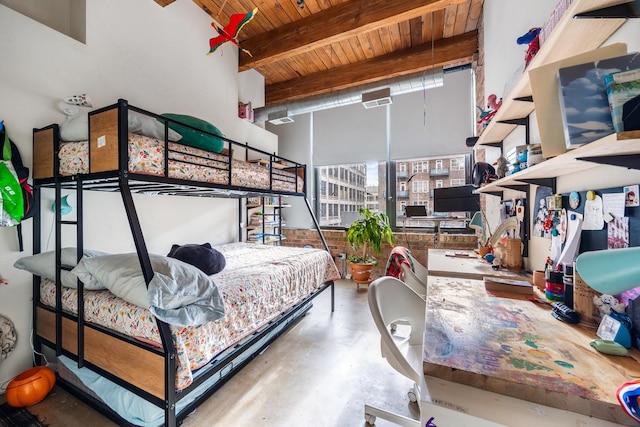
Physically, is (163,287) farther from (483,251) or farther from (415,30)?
(415,30)

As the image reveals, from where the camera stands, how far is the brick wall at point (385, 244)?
373 centimetres

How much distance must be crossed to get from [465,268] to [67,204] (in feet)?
10.3

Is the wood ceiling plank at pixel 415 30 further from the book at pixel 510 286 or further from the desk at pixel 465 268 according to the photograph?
the book at pixel 510 286

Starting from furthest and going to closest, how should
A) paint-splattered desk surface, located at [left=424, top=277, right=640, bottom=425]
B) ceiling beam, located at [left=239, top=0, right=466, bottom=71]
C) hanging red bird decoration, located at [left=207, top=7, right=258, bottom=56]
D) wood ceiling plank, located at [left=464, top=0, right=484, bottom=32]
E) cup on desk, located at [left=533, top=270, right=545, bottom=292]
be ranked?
wood ceiling plank, located at [left=464, top=0, right=484, bottom=32]
ceiling beam, located at [left=239, top=0, right=466, bottom=71]
hanging red bird decoration, located at [left=207, top=7, right=258, bottom=56]
cup on desk, located at [left=533, top=270, right=545, bottom=292]
paint-splattered desk surface, located at [left=424, top=277, right=640, bottom=425]

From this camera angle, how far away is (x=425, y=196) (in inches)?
163

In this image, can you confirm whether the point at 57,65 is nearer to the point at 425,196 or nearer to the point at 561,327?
the point at 561,327

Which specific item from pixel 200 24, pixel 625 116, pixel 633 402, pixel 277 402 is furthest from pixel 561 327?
pixel 200 24

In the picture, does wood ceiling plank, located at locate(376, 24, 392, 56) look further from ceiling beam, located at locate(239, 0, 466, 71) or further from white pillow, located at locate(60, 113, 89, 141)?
white pillow, located at locate(60, 113, 89, 141)

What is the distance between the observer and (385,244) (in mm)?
4270

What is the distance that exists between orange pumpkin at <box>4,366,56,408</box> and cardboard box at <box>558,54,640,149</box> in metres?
3.04

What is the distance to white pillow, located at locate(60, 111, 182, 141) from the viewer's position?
152 cm

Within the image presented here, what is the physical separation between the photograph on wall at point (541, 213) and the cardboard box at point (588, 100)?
2.93ft

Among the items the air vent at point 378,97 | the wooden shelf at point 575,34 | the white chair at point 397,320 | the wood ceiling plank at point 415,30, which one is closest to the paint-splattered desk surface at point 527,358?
the white chair at point 397,320

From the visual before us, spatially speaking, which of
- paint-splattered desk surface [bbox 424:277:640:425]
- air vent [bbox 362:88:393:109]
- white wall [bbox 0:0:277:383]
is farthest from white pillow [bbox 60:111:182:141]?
air vent [bbox 362:88:393:109]
